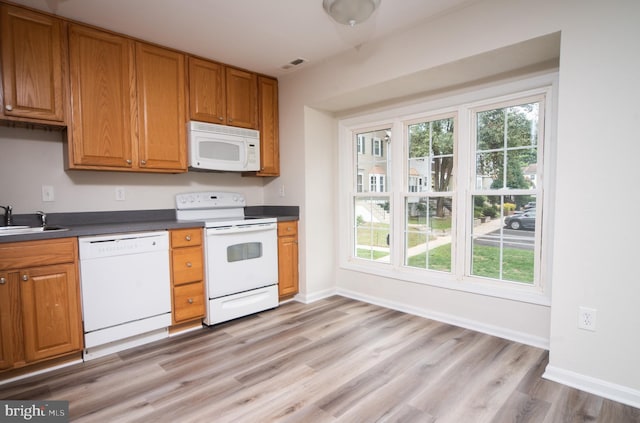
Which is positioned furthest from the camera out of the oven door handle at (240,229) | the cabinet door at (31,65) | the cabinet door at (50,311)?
the oven door handle at (240,229)

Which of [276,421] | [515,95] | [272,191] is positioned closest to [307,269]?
[272,191]

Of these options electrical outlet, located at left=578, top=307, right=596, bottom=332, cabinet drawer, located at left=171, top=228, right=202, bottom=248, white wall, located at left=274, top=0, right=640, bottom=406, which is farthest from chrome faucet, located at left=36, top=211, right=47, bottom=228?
electrical outlet, located at left=578, top=307, right=596, bottom=332

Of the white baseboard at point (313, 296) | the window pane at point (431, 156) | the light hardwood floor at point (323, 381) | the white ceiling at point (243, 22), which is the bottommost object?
the light hardwood floor at point (323, 381)

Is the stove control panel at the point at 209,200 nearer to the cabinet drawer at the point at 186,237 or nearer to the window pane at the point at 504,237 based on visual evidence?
the cabinet drawer at the point at 186,237

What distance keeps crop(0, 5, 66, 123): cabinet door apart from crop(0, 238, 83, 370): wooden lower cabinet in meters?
0.94

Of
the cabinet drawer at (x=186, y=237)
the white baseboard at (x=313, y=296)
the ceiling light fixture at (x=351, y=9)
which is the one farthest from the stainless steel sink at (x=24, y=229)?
the ceiling light fixture at (x=351, y=9)

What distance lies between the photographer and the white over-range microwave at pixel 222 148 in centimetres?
299

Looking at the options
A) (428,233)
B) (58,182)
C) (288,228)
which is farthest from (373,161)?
(58,182)

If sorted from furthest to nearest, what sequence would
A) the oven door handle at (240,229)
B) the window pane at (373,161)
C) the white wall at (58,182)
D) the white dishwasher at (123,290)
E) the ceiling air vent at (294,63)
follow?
the window pane at (373,161)
the ceiling air vent at (294,63)
the oven door handle at (240,229)
the white wall at (58,182)
the white dishwasher at (123,290)

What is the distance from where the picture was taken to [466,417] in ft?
5.50

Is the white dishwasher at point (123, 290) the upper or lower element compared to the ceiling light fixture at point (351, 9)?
lower

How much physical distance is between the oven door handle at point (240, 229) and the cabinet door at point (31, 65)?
1341 millimetres

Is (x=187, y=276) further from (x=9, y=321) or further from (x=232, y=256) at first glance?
(x=9, y=321)

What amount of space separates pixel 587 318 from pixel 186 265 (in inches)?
109
